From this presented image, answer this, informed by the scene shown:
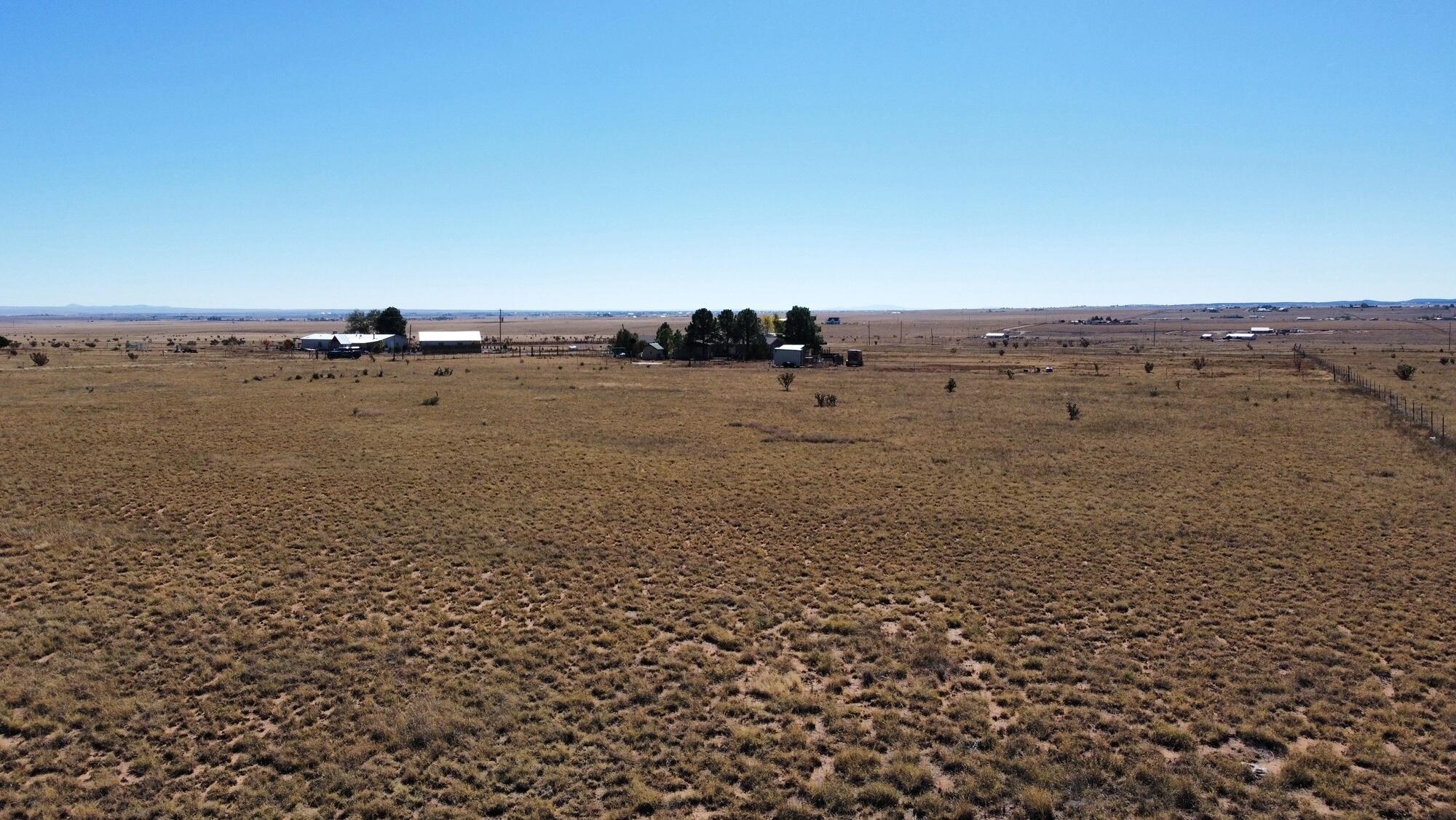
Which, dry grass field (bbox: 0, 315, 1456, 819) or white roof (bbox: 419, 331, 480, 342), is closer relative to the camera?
dry grass field (bbox: 0, 315, 1456, 819)

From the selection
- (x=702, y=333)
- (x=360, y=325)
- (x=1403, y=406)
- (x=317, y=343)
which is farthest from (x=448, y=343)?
(x=1403, y=406)

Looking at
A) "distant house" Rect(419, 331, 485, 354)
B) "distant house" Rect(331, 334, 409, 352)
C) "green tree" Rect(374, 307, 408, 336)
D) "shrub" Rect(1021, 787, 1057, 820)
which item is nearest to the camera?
"shrub" Rect(1021, 787, 1057, 820)

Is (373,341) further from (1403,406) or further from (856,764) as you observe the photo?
(856,764)

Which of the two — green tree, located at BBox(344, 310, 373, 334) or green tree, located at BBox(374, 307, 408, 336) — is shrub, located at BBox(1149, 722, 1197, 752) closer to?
green tree, located at BBox(374, 307, 408, 336)

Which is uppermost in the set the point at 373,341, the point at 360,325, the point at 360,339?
the point at 360,325

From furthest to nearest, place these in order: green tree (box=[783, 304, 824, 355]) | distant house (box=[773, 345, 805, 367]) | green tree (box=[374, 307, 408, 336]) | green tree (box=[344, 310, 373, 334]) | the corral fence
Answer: green tree (box=[344, 310, 373, 334])
green tree (box=[374, 307, 408, 336])
green tree (box=[783, 304, 824, 355])
distant house (box=[773, 345, 805, 367])
the corral fence

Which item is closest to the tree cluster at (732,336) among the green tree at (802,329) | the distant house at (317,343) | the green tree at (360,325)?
the green tree at (802,329)

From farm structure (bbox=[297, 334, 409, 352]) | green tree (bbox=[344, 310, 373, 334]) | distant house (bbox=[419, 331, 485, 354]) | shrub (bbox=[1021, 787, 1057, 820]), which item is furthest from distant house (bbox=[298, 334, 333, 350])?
shrub (bbox=[1021, 787, 1057, 820])

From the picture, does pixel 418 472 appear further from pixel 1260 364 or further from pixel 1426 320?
pixel 1426 320
